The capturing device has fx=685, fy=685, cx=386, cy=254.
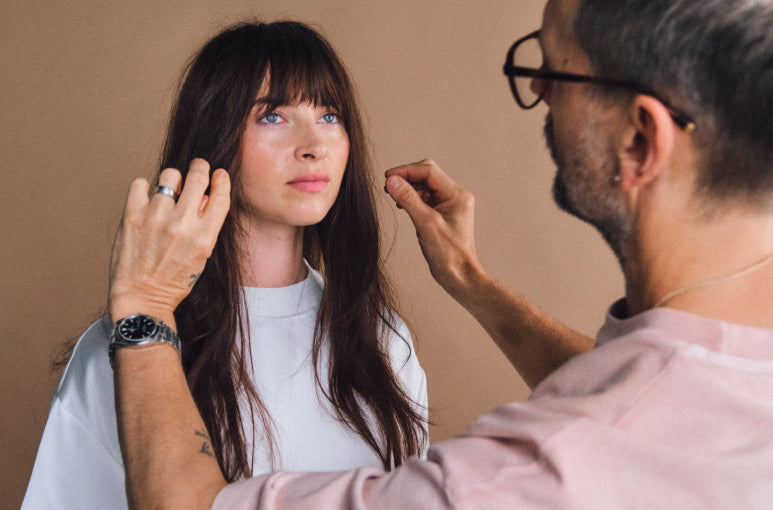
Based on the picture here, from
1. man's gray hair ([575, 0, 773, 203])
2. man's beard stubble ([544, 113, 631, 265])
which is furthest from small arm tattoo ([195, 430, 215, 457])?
man's gray hair ([575, 0, 773, 203])

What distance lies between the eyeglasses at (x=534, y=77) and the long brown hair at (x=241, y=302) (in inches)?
21.7

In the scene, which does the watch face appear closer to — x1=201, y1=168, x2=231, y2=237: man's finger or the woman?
x1=201, y1=168, x2=231, y2=237: man's finger

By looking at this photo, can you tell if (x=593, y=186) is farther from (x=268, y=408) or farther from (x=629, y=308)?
(x=268, y=408)

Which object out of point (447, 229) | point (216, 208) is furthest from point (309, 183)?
point (216, 208)

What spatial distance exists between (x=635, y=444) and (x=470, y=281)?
72cm

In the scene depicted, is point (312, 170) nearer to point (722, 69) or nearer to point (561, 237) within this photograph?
point (722, 69)

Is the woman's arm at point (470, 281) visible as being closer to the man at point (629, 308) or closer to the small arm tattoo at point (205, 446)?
the man at point (629, 308)

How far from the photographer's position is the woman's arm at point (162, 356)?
0.81 meters

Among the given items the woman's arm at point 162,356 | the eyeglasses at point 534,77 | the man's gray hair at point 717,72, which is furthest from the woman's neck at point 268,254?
the man's gray hair at point 717,72

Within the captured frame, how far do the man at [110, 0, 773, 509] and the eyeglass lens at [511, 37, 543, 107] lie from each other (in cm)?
4

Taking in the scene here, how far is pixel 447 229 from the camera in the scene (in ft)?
4.65

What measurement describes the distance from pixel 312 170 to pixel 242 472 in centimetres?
60

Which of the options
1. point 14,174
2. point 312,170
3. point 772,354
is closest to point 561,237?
point 312,170

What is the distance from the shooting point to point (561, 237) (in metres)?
2.32
